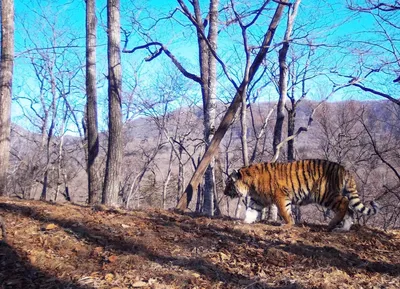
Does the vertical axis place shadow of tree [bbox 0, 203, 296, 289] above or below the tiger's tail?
below

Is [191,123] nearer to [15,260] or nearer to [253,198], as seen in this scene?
[253,198]

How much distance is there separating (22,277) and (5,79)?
561cm

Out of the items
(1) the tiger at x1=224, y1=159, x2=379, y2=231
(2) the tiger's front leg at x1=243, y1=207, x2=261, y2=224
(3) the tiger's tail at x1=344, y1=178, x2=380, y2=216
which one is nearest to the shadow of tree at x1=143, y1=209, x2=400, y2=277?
(3) the tiger's tail at x1=344, y1=178, x2=380, y2=216

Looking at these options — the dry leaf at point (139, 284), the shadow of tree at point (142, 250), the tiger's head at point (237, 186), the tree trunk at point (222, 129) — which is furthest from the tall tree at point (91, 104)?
the dry leaf at point (139, 284)

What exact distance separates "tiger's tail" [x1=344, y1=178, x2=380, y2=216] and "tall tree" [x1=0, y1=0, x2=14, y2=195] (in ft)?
22.0

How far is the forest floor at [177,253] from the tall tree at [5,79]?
247cm

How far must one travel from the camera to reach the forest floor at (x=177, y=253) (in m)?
4.00

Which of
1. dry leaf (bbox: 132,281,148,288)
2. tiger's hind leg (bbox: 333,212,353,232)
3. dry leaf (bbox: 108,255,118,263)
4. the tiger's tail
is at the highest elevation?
the tiger's tail

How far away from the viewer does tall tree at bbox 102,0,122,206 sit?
26.3ft

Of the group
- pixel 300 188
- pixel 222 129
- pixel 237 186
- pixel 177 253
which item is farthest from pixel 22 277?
pixel 222 129

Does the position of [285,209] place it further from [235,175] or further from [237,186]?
[235,175]

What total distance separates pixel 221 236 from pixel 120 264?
1.62 m

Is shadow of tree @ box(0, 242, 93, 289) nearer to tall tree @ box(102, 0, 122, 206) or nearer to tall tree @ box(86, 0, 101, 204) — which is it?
tall tree @ box(102, 0, 122, 206)

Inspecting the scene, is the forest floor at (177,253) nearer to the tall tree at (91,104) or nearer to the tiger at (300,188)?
the tiger at (300,188)
